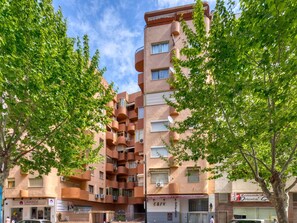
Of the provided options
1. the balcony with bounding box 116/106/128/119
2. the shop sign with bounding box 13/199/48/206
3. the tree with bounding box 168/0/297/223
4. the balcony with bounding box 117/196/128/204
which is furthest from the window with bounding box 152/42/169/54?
the balcony with bounding box 117/196/128/204

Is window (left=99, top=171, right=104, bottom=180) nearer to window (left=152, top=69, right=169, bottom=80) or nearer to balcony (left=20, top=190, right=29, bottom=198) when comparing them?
balcony (left=20, top=190, right=29, bottom=198)

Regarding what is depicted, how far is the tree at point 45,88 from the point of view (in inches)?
424

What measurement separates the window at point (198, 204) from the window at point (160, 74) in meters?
12.5

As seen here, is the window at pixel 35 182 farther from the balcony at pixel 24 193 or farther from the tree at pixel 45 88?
the tree at pixel 45 88

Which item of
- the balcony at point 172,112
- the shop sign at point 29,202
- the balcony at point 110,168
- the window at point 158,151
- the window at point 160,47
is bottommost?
the shop sign at point 29,202

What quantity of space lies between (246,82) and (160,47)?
2461 centimetres

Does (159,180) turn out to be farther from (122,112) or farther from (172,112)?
(122,112)

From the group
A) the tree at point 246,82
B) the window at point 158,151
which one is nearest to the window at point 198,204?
the window at point 158,151

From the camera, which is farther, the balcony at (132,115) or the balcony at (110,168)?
the balcony at (132,115)

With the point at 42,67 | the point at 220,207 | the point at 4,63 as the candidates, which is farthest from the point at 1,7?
the point at 220,207

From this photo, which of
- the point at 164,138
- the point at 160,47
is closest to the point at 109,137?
the point at 164,138

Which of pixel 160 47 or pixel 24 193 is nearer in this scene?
pixel 24 193

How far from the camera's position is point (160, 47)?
3388cm

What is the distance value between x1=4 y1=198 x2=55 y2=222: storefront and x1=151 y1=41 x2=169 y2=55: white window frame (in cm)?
1859
